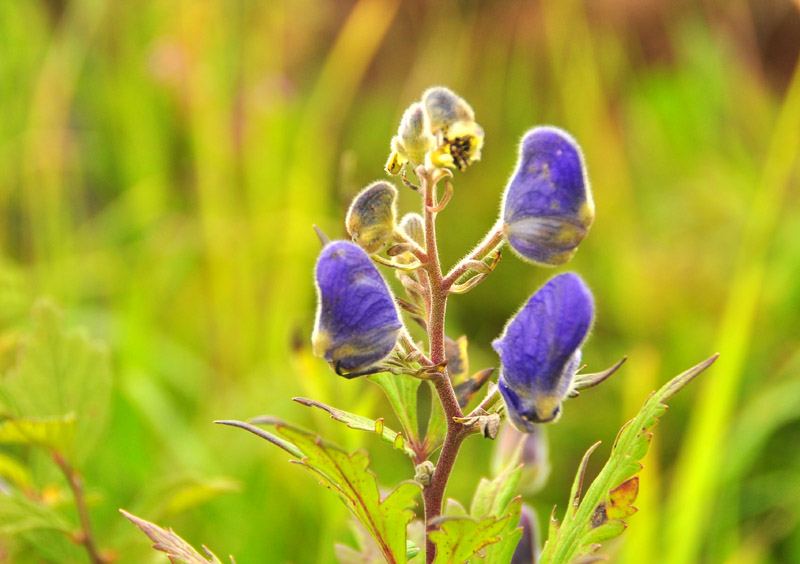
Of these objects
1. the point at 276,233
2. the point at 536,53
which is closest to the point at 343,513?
the point at 276,233

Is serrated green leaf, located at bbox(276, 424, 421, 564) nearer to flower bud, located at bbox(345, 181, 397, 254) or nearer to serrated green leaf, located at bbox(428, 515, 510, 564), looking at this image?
serrated green leaf, located at bbox(428, 515, 510, 564)

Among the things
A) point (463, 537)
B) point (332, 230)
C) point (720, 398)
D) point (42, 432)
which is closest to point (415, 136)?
point (463, 537)

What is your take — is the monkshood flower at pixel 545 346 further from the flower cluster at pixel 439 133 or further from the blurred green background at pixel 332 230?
the blurred green background at pixel 332 230

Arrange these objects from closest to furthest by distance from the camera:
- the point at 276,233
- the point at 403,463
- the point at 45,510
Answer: the point at 45,510
the point at 403,463
the point at 276,233

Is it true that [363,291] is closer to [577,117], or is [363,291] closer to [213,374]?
[213,374]

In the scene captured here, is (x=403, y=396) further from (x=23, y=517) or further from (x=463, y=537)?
(x=23, y=517)
